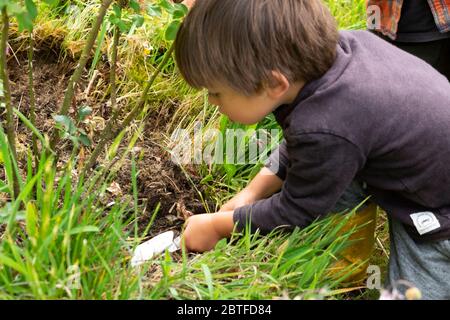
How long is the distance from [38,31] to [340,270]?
4.94 ft

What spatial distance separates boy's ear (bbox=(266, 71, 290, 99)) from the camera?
1604mm

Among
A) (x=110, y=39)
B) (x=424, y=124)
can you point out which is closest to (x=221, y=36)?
(x=424, y=124)

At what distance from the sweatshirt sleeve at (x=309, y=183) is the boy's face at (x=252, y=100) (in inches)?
4.2

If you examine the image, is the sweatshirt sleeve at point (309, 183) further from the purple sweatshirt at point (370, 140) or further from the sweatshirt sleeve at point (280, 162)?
the sweatshirt sleeve at point (280, 162)

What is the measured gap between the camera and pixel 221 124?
90.4 inches

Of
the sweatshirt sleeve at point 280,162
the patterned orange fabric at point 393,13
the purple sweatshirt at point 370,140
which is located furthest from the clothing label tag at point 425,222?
the patterned orange fabric at point 393,13

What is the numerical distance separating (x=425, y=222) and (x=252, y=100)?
557 mm

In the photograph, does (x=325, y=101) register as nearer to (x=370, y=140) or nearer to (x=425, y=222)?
(x=370, y=140)

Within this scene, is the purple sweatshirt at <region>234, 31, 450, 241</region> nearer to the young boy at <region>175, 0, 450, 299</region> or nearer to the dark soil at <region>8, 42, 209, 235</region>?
the young boy at <region>175, 0, 450, 299</region>

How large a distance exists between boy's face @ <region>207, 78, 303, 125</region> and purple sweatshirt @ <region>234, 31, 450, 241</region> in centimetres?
3

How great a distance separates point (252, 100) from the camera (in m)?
1.67

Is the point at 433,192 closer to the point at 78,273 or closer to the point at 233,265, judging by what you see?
the point at 233,265

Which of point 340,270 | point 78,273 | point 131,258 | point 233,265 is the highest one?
point 78,273

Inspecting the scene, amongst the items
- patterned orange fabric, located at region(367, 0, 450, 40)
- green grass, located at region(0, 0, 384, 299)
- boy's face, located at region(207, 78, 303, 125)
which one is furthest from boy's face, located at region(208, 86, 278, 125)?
patterned orange fabric, located at region(367, 0, 450, 40)
